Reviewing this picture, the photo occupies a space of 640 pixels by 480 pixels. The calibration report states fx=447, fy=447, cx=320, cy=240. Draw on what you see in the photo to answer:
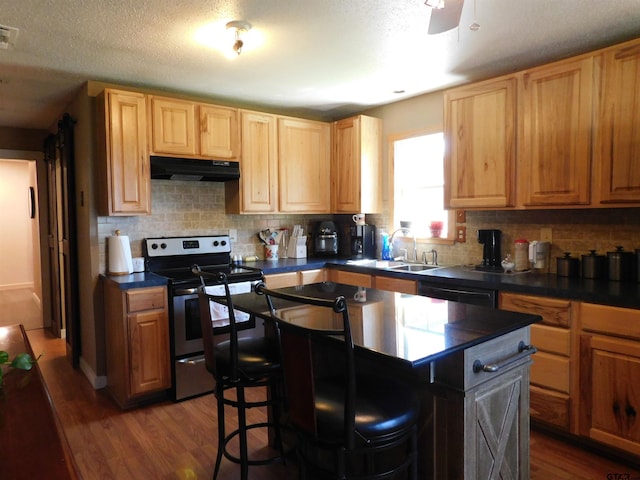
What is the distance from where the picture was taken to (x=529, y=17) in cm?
240

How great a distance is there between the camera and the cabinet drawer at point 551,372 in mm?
2551

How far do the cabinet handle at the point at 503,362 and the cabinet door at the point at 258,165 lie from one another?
2719mm

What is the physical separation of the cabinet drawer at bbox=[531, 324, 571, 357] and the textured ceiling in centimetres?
173

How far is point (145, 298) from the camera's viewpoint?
312 centimetres

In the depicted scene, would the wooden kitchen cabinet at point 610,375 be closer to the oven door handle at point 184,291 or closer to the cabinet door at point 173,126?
the oven door handle at point 184,291

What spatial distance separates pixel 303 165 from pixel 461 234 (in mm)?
1608

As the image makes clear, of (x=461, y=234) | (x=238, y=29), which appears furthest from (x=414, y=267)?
(x=238, y=29)

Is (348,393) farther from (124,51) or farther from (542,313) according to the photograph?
(124,51)

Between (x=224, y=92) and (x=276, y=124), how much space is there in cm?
54

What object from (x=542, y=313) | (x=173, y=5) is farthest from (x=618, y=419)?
(x=173, y=5)

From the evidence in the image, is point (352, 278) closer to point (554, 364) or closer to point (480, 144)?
point (480, 144)

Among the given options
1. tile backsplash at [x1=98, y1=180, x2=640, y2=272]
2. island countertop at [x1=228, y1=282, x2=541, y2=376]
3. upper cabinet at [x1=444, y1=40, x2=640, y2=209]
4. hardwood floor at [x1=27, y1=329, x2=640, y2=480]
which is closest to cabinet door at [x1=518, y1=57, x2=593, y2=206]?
upper cabinet at [x1=444, y1=40, x2=640, y2=209]

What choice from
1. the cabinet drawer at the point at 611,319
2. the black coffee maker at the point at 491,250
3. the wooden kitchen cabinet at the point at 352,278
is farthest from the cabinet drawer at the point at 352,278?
the cabinet drawer at the point at 611,319

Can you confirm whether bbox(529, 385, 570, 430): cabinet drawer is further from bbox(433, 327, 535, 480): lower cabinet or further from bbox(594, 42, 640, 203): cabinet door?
bbox(594, 42, 640, 203): cabinet door
